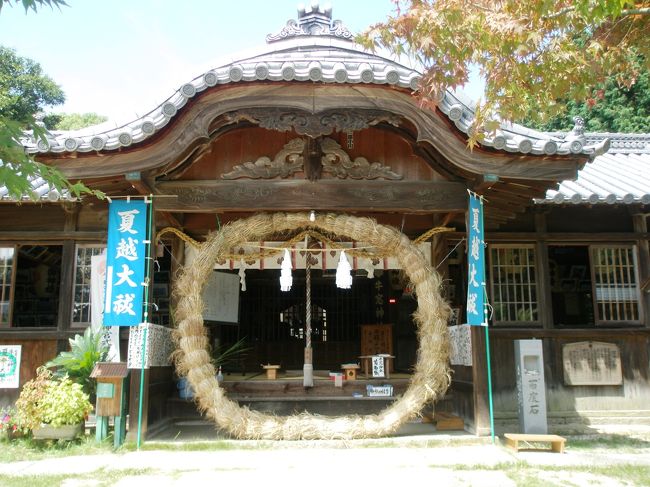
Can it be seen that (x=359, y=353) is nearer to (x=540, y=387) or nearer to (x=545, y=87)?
(x=540, y=387)

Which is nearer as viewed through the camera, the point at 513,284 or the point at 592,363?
the point at 592,363

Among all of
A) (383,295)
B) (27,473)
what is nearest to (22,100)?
(383,295)

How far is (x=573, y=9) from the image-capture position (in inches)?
225

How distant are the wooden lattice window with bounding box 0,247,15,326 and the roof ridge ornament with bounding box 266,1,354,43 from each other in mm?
6877

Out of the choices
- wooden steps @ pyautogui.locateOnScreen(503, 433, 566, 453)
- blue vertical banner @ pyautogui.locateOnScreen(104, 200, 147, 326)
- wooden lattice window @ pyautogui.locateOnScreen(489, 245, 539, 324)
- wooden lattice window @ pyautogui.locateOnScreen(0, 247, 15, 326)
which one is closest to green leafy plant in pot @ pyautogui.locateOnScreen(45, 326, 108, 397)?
blue vertical banner @ pyautogui.locateOnScreen(104, 200, 147, 326)

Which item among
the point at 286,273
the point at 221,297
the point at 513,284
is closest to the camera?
the point at 286,273

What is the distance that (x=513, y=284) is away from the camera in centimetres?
1123

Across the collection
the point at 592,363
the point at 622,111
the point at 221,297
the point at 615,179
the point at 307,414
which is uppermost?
the point at 622,111

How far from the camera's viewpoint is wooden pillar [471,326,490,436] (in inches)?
325

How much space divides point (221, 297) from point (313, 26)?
20.8 feet

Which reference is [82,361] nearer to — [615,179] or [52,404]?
[52,404]

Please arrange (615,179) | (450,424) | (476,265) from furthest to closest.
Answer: (615,179)
(450,424)
(476,265)

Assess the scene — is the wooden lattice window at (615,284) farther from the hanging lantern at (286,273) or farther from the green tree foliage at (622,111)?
the green tree foliage at (622,111)

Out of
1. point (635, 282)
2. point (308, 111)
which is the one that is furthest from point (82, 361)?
point (635, 282)
